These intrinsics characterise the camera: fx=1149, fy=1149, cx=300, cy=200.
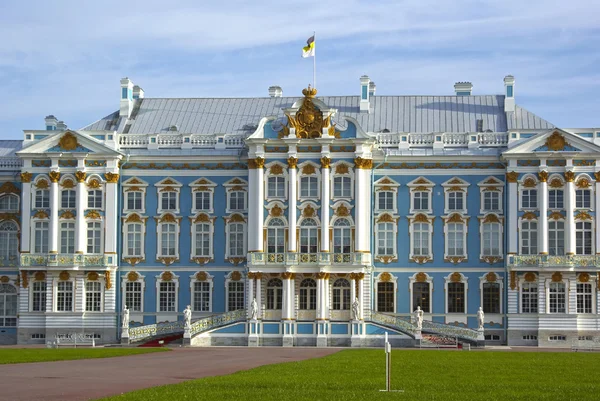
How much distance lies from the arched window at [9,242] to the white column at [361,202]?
68.6ft

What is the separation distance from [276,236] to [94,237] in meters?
11.0

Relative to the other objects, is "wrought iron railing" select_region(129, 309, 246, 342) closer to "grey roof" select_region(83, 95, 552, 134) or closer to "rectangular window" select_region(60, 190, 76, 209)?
"rectangular window" select_region(60, 190, 76, 209)

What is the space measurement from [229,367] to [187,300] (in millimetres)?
28977

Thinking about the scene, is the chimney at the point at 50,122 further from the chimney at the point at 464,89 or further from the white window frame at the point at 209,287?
the chimney at the point at 464,89

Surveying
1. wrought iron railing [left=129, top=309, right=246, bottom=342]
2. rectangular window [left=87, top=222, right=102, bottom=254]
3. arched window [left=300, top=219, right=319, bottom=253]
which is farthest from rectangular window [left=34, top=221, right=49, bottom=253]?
arched window [left=300, top=219, right=319, bottom=253]

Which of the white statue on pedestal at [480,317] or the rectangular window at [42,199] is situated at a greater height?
the rectangular window at [42,199]

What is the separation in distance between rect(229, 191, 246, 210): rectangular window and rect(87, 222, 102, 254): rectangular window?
7989mm

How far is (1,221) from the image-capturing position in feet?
231

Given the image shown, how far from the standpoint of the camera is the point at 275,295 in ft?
221

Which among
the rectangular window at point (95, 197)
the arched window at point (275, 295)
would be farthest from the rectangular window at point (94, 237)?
the arched window at point (275, 295)

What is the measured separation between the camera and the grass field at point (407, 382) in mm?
28141

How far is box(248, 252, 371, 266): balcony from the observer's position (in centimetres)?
6638

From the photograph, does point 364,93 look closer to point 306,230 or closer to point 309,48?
point 309,48

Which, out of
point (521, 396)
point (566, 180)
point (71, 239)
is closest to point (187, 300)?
point (71, 239)
